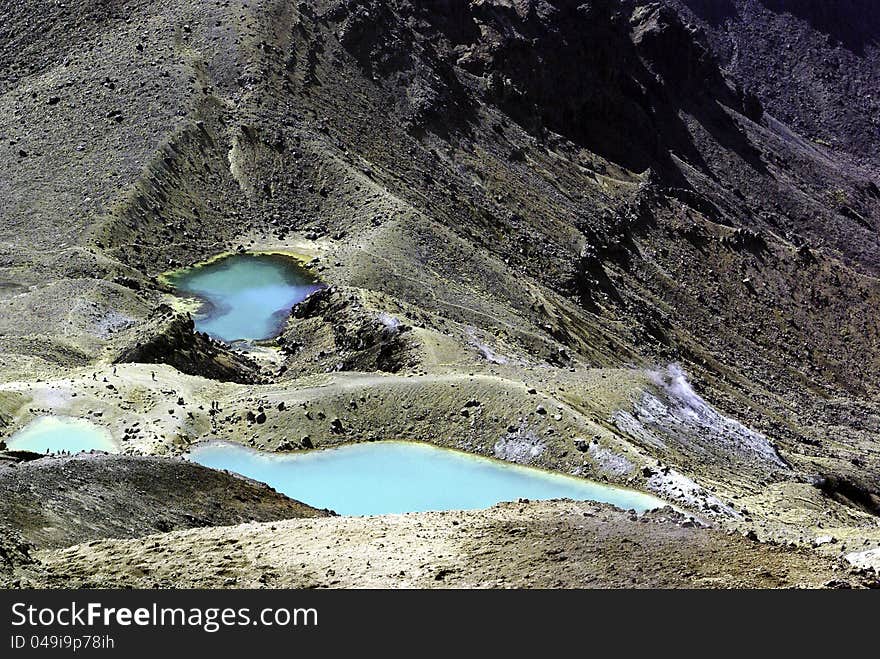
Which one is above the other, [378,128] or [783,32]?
[783,32]

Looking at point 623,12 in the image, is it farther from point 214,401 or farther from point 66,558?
point 66,558

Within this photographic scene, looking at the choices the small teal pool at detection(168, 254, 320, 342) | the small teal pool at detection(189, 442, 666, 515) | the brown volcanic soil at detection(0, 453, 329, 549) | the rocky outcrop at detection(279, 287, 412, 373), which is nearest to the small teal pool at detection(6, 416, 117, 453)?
the small teal pool at detection(189, 442, 666, 515)

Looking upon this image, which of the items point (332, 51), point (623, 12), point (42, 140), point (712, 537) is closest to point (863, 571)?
point (712, 537)

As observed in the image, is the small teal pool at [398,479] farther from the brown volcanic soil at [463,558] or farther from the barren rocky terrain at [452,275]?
the brown volcanic soil at [463,558]

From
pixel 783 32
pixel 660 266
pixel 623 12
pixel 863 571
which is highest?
pixel 783 32

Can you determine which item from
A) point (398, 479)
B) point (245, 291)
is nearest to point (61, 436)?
point (398, 479)

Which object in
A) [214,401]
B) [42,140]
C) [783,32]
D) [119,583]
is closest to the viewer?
[119,583]

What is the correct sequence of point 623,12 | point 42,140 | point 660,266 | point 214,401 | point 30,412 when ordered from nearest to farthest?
1. point 30,412
2. point 214,401
3. point 42,140
4. point 660,266
5. point 623,12
